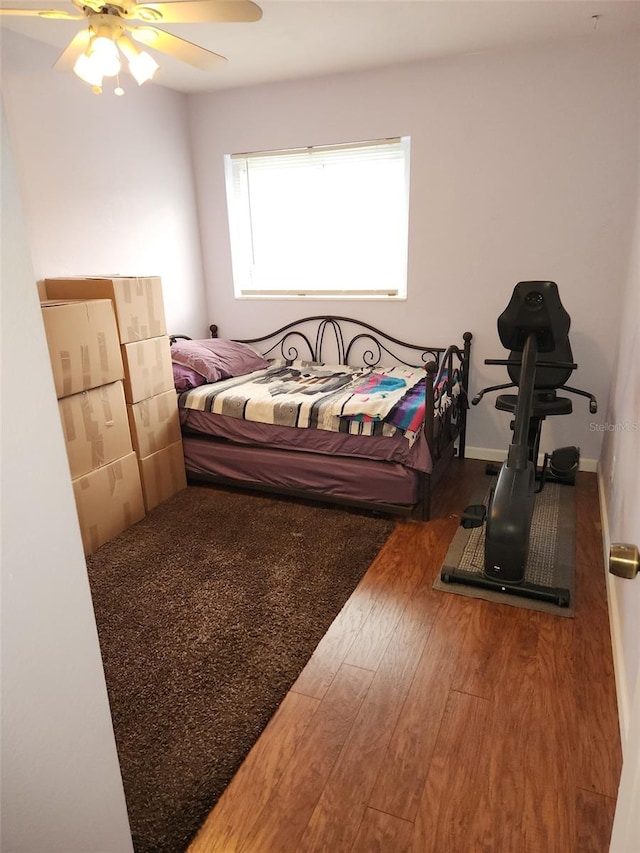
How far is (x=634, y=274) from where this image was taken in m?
2.70

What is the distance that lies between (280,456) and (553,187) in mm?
2317

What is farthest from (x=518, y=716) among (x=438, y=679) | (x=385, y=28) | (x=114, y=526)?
(x=385, y=28)

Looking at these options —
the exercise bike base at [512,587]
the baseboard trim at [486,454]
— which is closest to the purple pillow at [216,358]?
the baseboard trim at [486,454]

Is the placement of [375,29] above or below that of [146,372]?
above

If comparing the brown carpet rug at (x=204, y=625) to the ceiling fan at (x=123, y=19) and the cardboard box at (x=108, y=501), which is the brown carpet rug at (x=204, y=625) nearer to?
the cardboard box at (x=108, y=501)

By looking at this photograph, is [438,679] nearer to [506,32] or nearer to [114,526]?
[114,526]

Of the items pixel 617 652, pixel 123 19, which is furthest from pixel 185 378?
pixel 617 652

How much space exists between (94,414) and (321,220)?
2210mm

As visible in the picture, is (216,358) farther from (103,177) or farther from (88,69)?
(88,69)

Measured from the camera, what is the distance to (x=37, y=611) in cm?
76

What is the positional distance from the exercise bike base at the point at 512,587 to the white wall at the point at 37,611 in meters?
1.78

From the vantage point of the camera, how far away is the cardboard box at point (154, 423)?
3.01 m

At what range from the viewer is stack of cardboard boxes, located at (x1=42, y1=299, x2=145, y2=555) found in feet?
8.27

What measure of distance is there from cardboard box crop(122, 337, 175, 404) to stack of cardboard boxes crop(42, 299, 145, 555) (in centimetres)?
6
